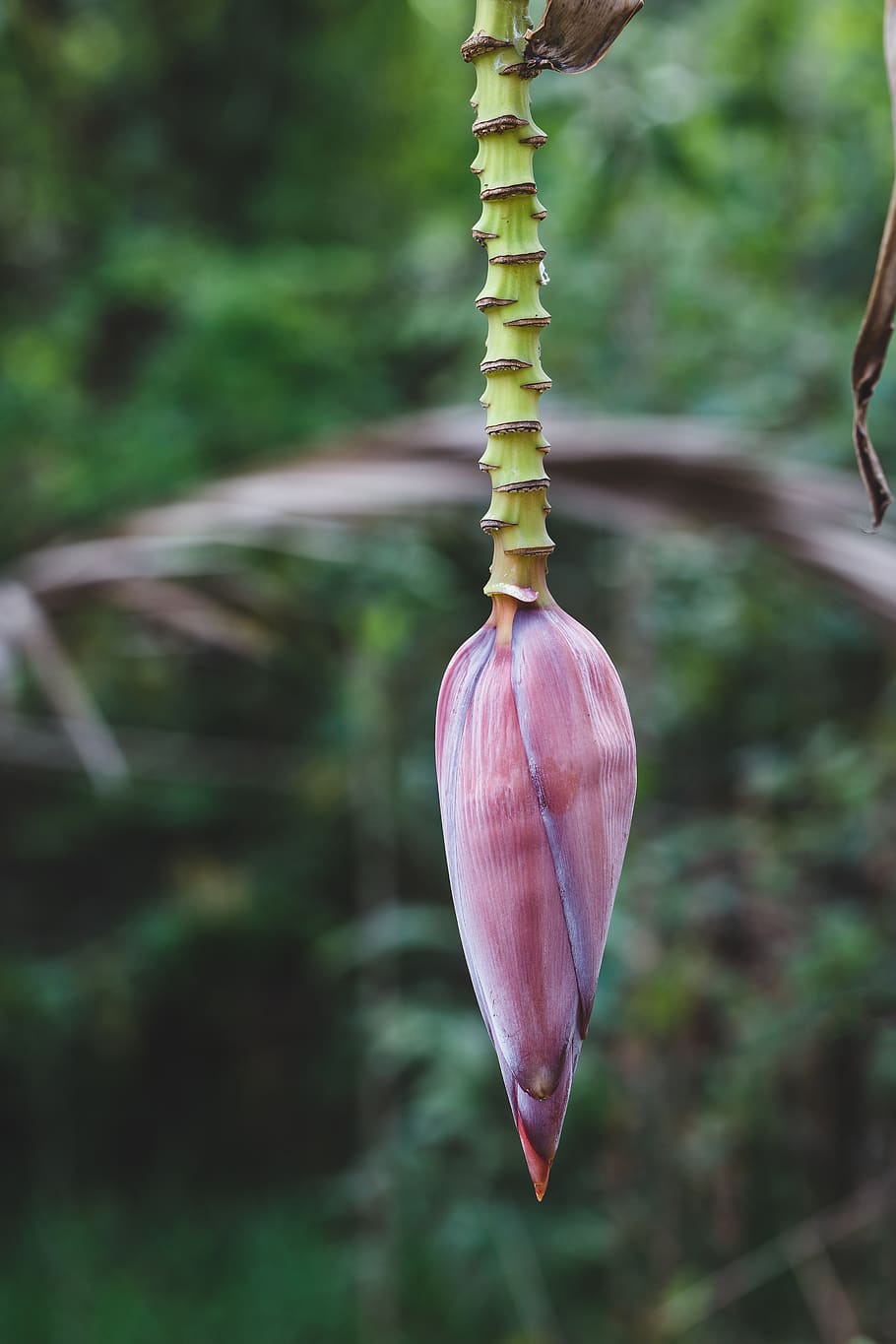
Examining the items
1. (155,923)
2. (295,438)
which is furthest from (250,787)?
(295,438)

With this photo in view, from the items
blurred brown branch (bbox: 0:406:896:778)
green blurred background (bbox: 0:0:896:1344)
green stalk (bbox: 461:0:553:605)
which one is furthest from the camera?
green blurred background (bbox: 0:0:896:1344)

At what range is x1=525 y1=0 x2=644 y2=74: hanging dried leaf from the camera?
0.16 m

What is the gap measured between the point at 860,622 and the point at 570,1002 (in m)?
1.24

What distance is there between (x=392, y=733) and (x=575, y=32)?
→ 151cm

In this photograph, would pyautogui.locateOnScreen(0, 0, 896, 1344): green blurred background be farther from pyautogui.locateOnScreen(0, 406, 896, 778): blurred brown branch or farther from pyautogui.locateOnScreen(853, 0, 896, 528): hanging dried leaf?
pyautogui.locateOnScreen(853, 0, 896, 528): hanging dried leaf

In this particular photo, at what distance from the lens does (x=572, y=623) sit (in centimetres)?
19

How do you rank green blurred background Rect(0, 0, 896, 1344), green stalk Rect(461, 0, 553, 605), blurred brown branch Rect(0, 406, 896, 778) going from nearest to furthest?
green stalk Rect(461, 0, 553, 605), blurred brown branch Rect(0, 406, 896, 778), green blurred background Rect(0, 0, 896, 1344)

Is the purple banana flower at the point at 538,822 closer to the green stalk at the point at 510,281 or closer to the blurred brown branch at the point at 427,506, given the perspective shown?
the green stalk at the point at 510,281

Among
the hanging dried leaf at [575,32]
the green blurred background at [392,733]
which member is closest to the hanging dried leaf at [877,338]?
the hanging dried leaf at [575,32]

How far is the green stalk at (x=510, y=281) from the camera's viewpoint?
6.3 inches

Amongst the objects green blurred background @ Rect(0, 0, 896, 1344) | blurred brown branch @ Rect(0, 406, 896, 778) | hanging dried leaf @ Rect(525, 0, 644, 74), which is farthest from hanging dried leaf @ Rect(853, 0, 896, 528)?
green blurred background @ Rect(0, 0, 896, 1344)

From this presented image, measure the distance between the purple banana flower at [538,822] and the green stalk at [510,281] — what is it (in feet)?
0.05

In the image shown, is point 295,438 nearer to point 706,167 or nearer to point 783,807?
point 706,167

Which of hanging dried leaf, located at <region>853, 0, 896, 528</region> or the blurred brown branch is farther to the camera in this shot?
the blurred brown branch
